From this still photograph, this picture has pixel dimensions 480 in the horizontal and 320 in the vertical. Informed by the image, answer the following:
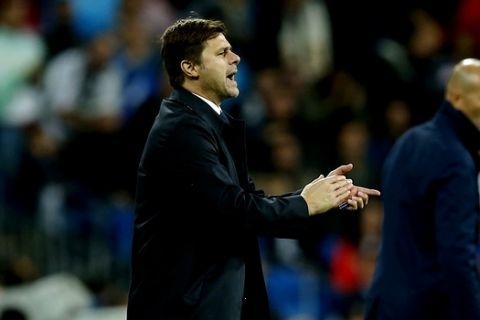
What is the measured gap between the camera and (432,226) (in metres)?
5.21

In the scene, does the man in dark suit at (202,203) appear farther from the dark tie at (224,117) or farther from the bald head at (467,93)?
the bald head at (467,93)

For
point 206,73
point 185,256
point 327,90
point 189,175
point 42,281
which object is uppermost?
point 206,73

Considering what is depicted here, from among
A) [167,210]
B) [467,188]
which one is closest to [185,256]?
[167,210]

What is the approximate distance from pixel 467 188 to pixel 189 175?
1.24m

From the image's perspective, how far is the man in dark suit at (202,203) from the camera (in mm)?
4484

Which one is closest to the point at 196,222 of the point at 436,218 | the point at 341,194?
the point at 341,194

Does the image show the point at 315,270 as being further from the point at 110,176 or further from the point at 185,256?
the point at 185,256

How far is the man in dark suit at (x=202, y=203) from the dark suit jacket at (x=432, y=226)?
0.58 meters

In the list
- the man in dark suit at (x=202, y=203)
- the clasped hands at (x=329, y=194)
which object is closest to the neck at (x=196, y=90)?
the man in dark suit at (x=202, y=203)

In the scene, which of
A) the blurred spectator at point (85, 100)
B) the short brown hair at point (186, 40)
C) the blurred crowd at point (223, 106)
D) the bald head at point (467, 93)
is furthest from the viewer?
the blurred spectator at point (85, 100)

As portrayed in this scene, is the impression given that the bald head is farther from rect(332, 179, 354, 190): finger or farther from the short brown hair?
the short brown hair

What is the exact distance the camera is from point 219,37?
4730mm

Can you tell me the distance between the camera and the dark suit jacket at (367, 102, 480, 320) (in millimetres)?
5039

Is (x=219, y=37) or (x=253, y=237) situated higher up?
(x=219, y=37)
